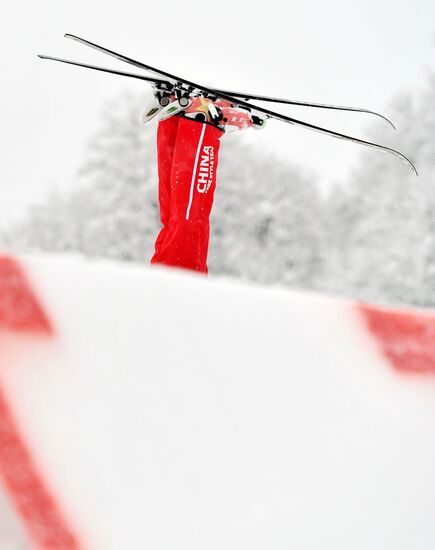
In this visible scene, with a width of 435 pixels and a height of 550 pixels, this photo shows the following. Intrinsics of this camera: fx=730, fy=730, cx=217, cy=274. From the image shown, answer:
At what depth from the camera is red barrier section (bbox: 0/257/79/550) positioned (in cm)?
86

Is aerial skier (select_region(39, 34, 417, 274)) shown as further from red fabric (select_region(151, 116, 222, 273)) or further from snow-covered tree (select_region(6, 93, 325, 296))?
snow-covered tree (select_region(6, 93, 325, 296))

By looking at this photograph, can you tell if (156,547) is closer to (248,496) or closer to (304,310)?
(248,496)

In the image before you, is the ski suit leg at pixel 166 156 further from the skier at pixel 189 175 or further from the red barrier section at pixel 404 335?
the red barrier section at pixel 404 335

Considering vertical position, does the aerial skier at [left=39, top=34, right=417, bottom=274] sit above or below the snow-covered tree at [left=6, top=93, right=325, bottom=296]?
above

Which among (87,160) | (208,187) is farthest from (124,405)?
(87,160)

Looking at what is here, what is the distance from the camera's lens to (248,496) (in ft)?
3.15

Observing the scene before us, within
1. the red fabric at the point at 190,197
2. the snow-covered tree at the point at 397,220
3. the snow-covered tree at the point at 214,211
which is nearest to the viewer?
the red fabric at the point at 190,197

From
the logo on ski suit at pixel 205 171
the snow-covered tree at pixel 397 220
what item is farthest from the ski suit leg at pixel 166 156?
the snow-covered tree at pixel 397 220

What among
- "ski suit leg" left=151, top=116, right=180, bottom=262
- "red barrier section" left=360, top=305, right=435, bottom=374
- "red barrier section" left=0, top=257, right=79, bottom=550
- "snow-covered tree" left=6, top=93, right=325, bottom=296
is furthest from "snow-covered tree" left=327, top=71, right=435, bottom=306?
"red barrier section" left=0, top=257, right=79, bottom=550

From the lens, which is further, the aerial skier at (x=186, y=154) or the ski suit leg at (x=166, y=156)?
the ski suit leg at (x=166, y=156)

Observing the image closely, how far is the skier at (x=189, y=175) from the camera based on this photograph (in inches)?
105

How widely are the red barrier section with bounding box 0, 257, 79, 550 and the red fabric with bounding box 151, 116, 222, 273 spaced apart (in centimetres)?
175

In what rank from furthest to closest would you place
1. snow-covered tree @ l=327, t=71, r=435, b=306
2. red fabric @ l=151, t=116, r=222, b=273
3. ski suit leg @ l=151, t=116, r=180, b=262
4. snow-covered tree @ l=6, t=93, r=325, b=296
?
snow-covered tree @ l=6, t=93, r=325, b=296 → snow-covered tree @ l=327, t=71, r=435, b=306 → ski suit leg @ l=151, t=116, r=180, b=262 → red fabric @ l=151, t=116, r=222, b=273

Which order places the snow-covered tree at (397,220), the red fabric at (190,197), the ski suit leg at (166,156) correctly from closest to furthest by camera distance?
the red fabric at (190,197) → the ski suit leg at (166,156) → the snow-covered tree at (397,220)
